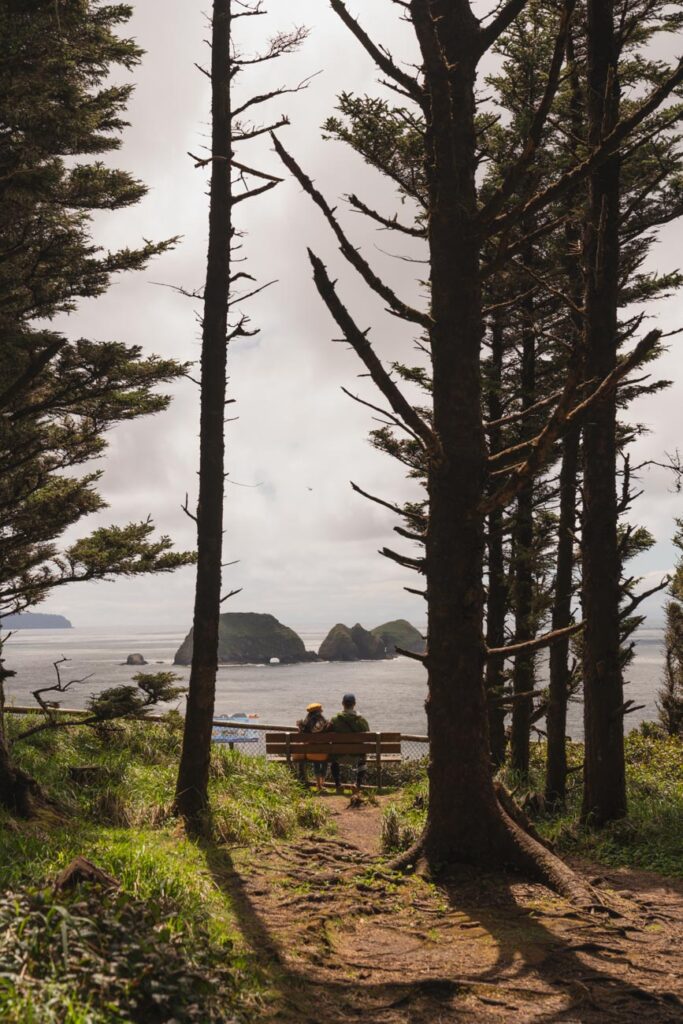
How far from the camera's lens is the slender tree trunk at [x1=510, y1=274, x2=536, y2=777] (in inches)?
576

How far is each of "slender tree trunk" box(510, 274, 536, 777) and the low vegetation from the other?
5207mm

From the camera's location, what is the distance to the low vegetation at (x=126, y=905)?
3928 millimetres

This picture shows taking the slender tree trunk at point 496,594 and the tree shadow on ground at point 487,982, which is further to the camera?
the slender tree trunk at point 496,594

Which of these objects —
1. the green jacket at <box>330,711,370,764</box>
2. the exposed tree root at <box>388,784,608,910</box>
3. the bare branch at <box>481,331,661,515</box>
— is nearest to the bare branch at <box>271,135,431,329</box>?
the bare branch at <box>481,331,661,515</box>

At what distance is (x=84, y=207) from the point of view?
14680 millimetres

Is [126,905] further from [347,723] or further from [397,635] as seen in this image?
[397,635]

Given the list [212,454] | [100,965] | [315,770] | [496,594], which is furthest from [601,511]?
[100,965]

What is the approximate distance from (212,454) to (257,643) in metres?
119

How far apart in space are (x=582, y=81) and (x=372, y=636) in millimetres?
117589

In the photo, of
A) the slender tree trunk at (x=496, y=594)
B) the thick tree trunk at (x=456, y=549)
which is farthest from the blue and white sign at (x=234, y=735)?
the thick tree trunk at (x=456, y=549)

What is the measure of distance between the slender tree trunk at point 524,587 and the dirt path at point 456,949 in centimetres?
727

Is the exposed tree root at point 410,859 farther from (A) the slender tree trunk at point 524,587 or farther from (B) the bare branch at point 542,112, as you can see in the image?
(A) the slender tree trunk at point 524,587

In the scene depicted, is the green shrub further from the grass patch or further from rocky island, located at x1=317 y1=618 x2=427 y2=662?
rocky island, located at x1=317 y1=618 x2=427 y2=662

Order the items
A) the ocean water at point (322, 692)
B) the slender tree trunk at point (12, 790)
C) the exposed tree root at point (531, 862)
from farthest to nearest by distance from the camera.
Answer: the ocean water at point (322, 692)
the slender tree trunk at point (12, 790)
the exposed tree root at point (531, 862)
